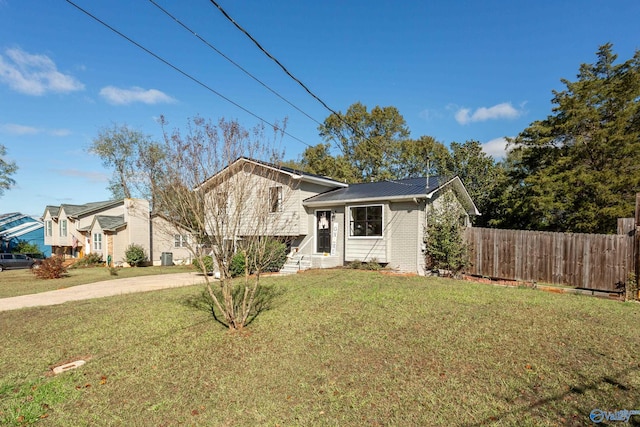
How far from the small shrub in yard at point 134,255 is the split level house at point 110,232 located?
0.81 meters

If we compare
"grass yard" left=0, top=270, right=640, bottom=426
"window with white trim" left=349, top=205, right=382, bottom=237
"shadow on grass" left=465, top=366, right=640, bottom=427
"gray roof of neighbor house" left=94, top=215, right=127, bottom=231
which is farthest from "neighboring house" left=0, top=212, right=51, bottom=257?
"shadow on grass" left=465, top=366, right=640, bottom=427

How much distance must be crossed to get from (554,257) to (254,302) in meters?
9.75

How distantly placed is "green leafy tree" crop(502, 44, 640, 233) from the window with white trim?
7.90 metres

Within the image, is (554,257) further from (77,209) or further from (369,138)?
(77,209)

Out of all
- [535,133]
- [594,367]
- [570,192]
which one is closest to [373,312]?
[594,367]

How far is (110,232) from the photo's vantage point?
24.0 meters

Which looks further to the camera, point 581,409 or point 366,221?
point 366,221

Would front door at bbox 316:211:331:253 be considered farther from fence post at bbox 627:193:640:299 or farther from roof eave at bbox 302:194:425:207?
fence post at bbox 627:193:640:299

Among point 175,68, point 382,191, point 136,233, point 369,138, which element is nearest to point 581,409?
point 175,68

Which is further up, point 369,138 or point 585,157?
point 369,138

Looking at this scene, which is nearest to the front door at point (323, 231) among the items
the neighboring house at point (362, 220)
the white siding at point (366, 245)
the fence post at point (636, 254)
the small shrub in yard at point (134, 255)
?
the neighboring house at point (362, 220)

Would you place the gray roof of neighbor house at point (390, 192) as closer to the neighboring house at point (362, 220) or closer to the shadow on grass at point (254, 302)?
the neighboring house at point (362, 220)

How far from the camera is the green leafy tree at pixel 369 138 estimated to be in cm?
3108

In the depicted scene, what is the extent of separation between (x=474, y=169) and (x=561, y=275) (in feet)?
38.4
